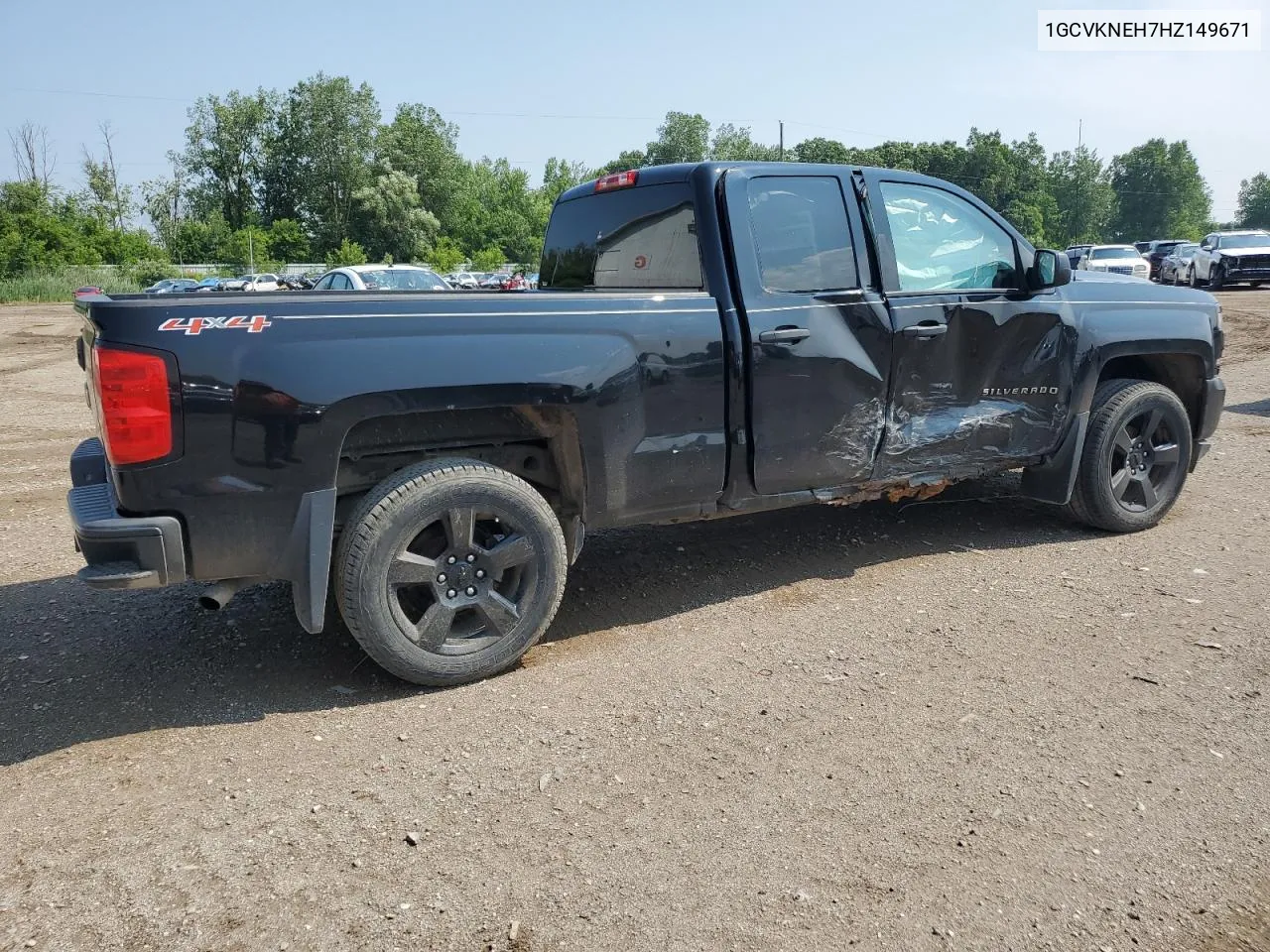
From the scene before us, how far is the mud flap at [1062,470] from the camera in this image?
5.25m

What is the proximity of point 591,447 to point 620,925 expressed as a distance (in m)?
1.92

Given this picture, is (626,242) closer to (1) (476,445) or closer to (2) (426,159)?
(1) (476,445)

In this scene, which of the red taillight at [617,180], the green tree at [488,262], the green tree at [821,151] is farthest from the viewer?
the green tree at [821,151]

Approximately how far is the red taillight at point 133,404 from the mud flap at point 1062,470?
4398 millimetres

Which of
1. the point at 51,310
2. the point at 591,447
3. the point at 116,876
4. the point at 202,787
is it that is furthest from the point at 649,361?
the point at 51,310

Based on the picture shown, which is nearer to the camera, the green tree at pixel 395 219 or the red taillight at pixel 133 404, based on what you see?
the red taillight at pixel 133 404

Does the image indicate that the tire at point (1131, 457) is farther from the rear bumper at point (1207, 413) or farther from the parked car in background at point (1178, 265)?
the parked car in background at point (1178, 265)

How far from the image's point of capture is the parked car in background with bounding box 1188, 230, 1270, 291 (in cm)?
2697

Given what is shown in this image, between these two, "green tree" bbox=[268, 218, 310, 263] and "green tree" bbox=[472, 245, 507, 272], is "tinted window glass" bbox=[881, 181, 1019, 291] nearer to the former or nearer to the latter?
"green tree" bbox=[472, 245, 507, 272]

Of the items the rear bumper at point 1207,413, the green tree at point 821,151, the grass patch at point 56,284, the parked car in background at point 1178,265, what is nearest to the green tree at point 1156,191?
the green tree at point 821,151

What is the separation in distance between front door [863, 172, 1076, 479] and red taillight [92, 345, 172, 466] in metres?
3.14

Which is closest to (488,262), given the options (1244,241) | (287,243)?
(287,243)

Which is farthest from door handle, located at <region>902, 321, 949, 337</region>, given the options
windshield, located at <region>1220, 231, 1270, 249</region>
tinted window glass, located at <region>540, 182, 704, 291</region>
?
windshield, located at <region>1220, 231, 1270, 249</region>

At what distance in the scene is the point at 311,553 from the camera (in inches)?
133
